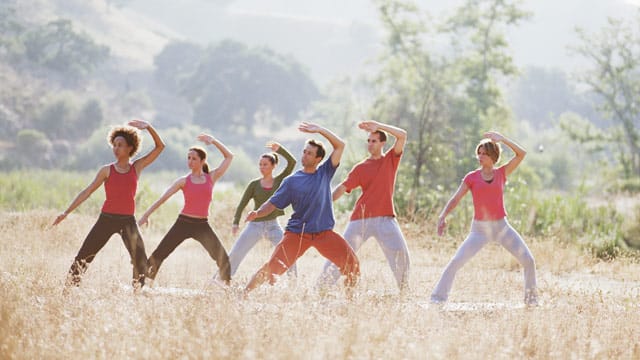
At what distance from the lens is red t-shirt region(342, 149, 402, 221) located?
8.36 m

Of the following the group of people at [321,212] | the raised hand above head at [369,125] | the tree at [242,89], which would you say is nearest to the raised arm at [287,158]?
the group of people at [321,212]

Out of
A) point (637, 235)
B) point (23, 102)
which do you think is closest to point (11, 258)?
point (637, 235)

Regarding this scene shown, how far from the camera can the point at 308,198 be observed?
24.8 feet

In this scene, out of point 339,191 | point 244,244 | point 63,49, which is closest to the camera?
point 339,191

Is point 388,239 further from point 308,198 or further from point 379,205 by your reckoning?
point 308,198

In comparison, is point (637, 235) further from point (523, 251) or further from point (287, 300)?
point (287, 300)

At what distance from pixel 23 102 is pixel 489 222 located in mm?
78144

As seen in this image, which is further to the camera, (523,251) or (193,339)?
(523,251)

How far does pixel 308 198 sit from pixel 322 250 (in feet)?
1.55

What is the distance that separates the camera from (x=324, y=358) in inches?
215

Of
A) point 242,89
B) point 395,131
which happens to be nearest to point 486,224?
point 395,131

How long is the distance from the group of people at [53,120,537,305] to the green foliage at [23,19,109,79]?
77.1 metres

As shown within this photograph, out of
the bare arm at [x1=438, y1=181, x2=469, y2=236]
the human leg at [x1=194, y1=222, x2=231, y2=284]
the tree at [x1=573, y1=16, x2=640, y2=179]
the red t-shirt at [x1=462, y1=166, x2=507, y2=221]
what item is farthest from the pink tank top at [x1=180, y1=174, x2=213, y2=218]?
the tree at [x1=573, y1=16, x2=640, y2=179]

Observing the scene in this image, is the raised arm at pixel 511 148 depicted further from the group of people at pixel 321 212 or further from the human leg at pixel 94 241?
the human leg at pixel 94 241
